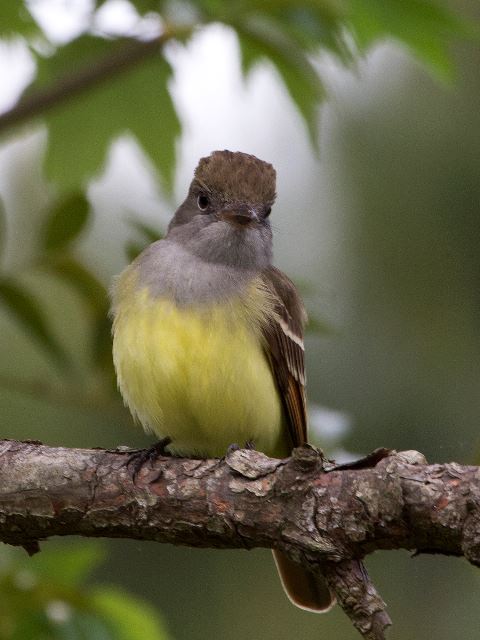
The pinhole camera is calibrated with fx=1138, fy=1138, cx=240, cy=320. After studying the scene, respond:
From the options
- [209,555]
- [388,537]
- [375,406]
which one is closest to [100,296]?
[388,537]

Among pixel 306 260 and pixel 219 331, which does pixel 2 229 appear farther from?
pixel 306 260

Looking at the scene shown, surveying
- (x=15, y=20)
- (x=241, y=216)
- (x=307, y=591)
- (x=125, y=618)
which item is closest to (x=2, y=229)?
(x=15, y=20)

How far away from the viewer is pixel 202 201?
458 centimetres

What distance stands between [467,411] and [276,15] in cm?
330

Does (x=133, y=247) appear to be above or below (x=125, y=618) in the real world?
above

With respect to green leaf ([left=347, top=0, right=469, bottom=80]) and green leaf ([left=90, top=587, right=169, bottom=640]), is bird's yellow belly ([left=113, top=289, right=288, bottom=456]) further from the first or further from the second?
green leaf ([left=347, top=0, right=469, bottom=80])

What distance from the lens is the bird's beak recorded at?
4.40 metres

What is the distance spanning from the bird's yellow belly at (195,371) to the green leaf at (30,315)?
1.06 ft

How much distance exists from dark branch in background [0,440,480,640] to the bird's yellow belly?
43cm

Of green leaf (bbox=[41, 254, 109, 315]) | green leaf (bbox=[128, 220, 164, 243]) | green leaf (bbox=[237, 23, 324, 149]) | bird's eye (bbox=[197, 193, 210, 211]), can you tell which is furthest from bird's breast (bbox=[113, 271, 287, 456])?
green leaf (bbox=[237, 23, 324, 149])

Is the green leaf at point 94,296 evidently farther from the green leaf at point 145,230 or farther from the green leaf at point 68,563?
the green leaf at point 68,563

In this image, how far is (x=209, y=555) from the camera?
7051 mm

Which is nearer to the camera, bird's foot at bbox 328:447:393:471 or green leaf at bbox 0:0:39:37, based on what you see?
bird's foot at bbox 328:447:393:471

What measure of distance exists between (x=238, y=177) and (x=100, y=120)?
2.15 feet
